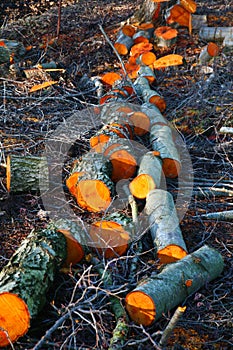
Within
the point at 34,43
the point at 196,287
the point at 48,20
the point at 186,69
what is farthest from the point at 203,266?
the point at 48,20

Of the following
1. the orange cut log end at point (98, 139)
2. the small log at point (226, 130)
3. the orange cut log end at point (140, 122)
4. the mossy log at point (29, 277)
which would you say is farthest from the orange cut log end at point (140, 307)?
the small log at point (226, 130)

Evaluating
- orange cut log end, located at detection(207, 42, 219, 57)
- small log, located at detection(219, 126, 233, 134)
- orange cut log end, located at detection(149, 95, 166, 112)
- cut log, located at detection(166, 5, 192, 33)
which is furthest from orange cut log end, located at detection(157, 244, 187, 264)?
cut log, located at detection(166, 5, 192, 33)

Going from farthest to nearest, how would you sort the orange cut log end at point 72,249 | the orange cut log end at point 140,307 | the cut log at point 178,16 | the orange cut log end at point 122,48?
1. the cut log at point 178,16
2. the orange cut log end at point 122,48
3. the orange cut log end at point 72,249
4. the orange cut log end at point 140,307

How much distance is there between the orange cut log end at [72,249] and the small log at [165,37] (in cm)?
553

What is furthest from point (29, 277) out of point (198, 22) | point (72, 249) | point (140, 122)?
point (198, 22)

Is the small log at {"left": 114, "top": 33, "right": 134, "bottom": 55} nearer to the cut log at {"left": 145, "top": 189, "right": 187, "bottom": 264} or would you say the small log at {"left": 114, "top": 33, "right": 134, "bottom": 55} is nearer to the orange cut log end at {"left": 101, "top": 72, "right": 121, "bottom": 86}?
the orange cut log end at {"left": 101, "top": 72, "right": 121, "bottom": 86}

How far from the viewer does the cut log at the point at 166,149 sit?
16.9 ft

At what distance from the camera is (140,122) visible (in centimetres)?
588

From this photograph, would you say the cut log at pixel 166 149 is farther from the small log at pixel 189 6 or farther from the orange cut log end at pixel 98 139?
the small log at pixel 189 6

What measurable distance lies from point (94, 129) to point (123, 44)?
299cm

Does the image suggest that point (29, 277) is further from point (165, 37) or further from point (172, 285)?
point (165, 37)

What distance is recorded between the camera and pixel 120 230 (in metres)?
4.05

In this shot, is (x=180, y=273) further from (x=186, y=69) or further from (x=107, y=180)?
(x=186, y=69)

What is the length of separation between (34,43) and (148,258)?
6.23 meters
